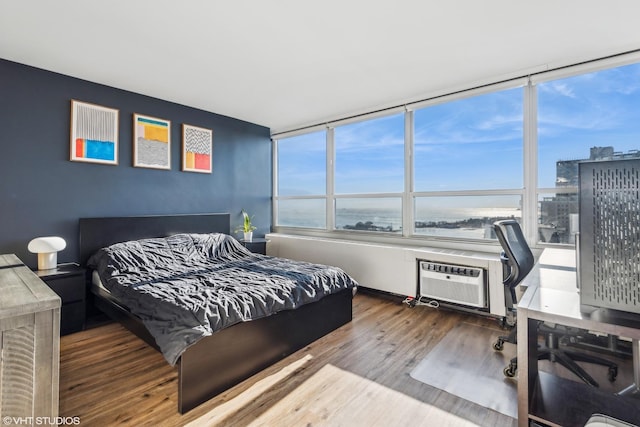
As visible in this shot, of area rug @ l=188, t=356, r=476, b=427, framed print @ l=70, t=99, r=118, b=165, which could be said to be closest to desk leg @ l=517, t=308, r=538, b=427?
area rug @ l=188, t=356, r=476, b=427

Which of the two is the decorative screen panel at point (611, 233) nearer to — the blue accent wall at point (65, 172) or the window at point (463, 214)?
the window at point (463, 214)

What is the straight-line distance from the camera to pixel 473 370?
2.19 metres

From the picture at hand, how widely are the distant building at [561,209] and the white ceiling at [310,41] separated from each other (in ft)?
3.11

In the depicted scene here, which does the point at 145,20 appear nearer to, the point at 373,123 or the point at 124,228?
the point at 124,228

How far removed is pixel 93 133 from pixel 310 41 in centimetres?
257

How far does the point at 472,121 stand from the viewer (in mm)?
3490

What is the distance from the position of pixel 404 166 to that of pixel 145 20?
305cm

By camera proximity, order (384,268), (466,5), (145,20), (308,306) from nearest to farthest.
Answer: (466,5)
(145,20)
(308,306)
(384,268)

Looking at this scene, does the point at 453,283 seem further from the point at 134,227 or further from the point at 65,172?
the point at 65,172

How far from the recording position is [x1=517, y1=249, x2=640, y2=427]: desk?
98 centimetres

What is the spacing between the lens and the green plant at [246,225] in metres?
4.73

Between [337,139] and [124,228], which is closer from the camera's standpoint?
[124,228]

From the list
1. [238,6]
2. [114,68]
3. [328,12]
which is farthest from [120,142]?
[328,12]

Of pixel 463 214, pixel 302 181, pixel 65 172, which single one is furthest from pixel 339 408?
pixel 302 181
